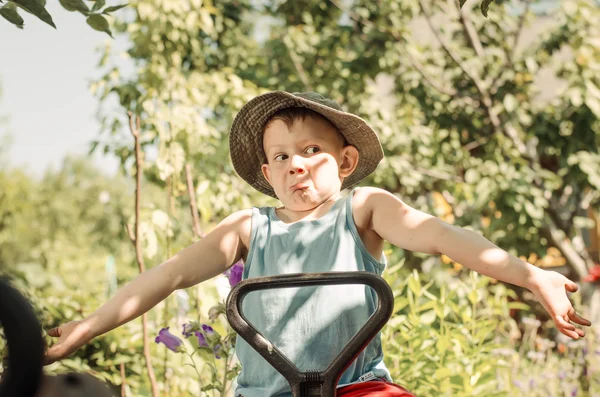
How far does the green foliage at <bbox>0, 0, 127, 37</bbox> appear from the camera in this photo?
1.82 metres

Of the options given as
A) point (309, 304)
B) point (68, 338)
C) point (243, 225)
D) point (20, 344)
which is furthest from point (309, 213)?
point (20, 344)

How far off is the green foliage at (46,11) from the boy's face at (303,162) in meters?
0.54

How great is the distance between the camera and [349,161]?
2.01 m

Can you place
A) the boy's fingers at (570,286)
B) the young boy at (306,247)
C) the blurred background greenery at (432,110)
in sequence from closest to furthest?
the boy's fingers at (570,286)
the young boy at (306,247)
the blurred background greenery at (432,110)

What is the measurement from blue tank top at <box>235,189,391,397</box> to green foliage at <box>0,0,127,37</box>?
0.71 metres

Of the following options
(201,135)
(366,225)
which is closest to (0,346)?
(366,225)

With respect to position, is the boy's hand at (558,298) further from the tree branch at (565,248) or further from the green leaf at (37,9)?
the tree branch at (565,248)

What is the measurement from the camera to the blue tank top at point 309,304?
5.46 ft

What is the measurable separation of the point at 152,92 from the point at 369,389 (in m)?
3.74

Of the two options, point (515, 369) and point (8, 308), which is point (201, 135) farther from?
point (8, 308)

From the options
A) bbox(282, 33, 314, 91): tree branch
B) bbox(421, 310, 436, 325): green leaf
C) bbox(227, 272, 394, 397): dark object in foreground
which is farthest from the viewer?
bbox(282, 33, 314, 91): tree branch

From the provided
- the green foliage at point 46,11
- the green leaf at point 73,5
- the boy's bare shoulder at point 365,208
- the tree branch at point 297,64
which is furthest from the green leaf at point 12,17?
the tree branch at point 297,64

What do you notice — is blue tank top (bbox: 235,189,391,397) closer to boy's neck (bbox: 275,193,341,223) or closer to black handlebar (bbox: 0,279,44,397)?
boy's neck (bbox: 275,193,341,223)

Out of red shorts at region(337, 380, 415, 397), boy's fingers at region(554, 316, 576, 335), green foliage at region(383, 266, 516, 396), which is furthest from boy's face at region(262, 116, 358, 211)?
green foliage at region(383, 266, 516, 396)
